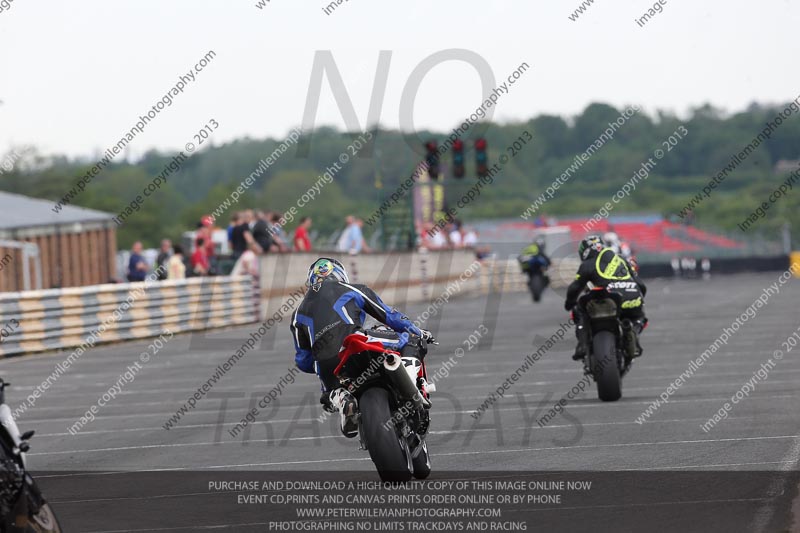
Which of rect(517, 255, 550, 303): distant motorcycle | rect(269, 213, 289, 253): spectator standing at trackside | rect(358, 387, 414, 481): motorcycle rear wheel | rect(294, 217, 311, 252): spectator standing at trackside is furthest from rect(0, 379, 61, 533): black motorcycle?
rect(517, 255, 550, 303): distant motorcycle

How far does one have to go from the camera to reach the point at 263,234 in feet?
95.7

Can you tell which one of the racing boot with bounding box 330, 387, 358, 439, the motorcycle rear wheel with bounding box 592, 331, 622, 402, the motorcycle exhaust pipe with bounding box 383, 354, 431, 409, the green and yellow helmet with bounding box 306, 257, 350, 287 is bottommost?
the motorcycle rear wheel with bounding box 592, 331, 622, 402

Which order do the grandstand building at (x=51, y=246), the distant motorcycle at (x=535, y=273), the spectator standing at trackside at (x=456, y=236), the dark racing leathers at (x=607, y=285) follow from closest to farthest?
the dark racing leathers at (x=607, y=285), the grandstand building at (x=51, y=246), the distant motorcycle at (x=535, y=273), the spectator standing at trackside at (x=456, y=236)

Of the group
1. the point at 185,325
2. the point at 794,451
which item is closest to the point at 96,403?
the point at 794,451

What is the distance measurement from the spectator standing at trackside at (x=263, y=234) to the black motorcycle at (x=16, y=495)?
22522 millimetres

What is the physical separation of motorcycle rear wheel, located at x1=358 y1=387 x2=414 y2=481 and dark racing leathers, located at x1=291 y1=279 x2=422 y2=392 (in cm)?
46

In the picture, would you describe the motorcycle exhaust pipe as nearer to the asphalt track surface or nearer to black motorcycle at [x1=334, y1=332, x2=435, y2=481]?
black motorcycle at [x1=334, y1=332, x2=435, y2=481]

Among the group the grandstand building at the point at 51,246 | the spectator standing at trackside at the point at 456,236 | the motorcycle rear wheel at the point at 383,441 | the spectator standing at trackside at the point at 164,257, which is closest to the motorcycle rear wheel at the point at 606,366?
the motorcycle rear wheel at the point at 383,441

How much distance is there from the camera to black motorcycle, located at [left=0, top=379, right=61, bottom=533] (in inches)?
243

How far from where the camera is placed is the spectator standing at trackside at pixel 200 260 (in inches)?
1107

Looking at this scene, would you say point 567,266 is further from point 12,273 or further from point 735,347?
point 735,347

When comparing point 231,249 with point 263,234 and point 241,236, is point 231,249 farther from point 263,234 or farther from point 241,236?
point 263,234

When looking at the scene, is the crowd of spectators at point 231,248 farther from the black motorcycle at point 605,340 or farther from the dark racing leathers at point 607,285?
the black motorcycle at point 605,340

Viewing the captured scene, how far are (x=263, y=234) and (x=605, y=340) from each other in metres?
16.7
